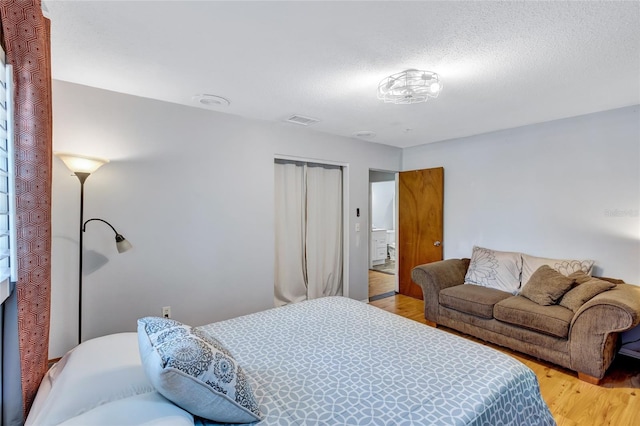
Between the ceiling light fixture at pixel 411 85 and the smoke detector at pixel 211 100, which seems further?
the smoke detector at pixel 211 100

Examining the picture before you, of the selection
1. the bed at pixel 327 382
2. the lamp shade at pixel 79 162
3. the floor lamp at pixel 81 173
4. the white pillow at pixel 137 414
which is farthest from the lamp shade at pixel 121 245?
the white pillow at pixel 137 414

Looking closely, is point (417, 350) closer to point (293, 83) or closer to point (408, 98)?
point (408, 98)

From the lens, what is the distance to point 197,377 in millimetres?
1065

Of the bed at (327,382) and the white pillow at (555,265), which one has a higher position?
the white pillow at (555,265)

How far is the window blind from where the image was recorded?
112cm

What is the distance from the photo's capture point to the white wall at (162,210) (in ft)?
7.99

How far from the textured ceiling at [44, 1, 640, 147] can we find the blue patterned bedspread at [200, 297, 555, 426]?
70.3 inches

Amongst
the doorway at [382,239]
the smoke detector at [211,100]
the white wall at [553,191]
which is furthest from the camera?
the doorway at [382,239]

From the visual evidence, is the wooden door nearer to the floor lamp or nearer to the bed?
the bed

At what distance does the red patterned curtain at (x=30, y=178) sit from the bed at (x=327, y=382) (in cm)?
19

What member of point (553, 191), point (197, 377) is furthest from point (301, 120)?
point (553, 191)

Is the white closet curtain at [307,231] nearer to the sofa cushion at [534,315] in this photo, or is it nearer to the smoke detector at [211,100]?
the smoke detector at [211,100]

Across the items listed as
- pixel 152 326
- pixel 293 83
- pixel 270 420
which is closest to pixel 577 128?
pixel 293 83

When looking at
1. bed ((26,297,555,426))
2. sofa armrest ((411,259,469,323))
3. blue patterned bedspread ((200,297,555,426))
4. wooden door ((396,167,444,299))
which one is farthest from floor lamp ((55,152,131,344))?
wooden door ((396,167,444,299))
